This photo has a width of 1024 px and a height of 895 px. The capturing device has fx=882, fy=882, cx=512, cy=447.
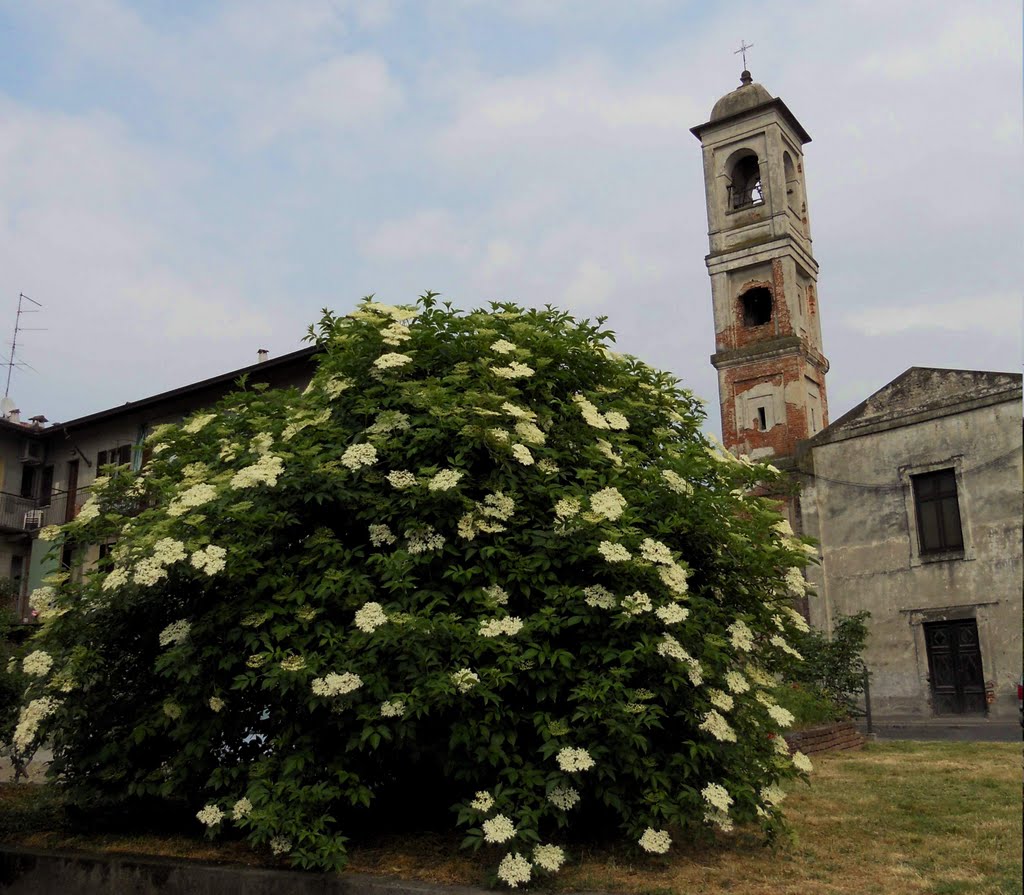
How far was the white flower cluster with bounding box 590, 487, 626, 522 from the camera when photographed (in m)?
5.96

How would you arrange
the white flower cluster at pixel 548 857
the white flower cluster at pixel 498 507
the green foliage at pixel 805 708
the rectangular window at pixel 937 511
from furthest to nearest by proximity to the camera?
the rectangular window at pixel 937 511 < the green foliage at pixel 805 708 < the white flower cluster at pixel 498 507 < the white flower cluster at pixel 548 857

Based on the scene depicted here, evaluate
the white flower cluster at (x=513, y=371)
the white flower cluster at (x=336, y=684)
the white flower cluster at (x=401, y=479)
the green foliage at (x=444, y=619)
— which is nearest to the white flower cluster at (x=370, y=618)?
the green foliage at (x=444, y=619)

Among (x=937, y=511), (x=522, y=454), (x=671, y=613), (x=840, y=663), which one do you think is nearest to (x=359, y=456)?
(x=522, y=454)

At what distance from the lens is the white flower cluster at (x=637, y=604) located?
5746mm

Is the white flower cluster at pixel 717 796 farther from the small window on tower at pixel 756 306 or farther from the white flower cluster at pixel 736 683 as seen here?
the small window on tower at pixel 756 306

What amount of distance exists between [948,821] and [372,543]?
211 inches

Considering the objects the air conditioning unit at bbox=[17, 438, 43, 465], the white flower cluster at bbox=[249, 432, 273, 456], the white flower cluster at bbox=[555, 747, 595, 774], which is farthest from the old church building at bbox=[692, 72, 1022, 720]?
the air conditioning unit at bbox=[17, 438, 43, 465]

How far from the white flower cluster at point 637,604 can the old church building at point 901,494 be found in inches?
609

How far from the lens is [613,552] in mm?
5809

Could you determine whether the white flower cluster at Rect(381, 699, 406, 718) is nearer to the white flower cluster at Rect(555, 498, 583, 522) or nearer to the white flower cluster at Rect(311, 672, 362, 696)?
the white flower cluster at Rect(311, 672, 362, 696)

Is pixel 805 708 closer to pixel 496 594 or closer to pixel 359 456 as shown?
pixel 496 594

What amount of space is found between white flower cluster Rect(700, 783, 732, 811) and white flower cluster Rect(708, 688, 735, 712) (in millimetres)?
526

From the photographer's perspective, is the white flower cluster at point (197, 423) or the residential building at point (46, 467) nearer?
the white flower cluster at point (197, 423)

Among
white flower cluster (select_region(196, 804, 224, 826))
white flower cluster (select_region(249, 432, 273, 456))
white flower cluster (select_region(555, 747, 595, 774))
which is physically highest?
white flower cluster (select_region(249, 432, 273, 456))
